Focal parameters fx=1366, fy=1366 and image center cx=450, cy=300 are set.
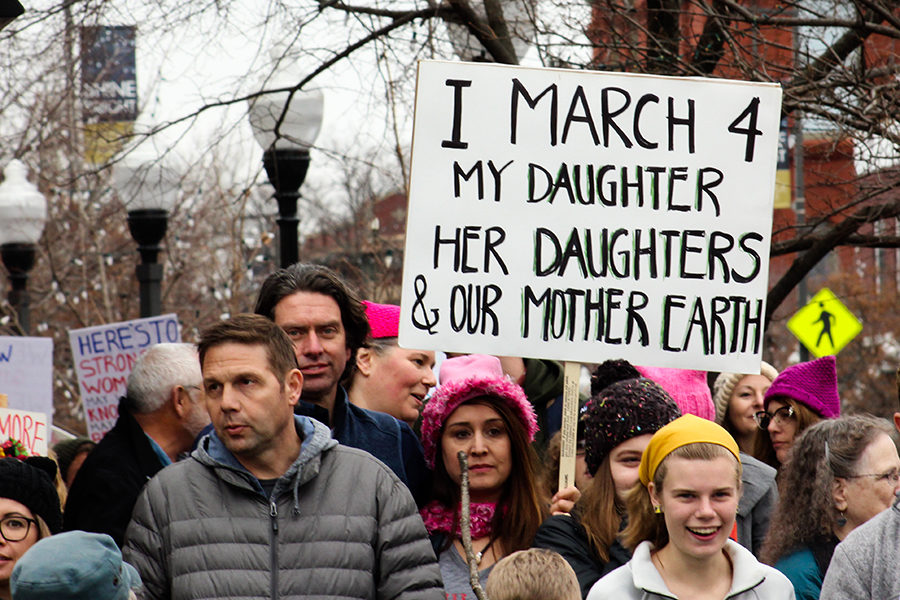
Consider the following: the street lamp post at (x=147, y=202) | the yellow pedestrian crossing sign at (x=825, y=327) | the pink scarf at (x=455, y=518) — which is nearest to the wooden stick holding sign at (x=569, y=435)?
the pink scarf at (x=455, y=518)

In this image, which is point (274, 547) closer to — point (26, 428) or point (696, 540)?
point (696, 540)

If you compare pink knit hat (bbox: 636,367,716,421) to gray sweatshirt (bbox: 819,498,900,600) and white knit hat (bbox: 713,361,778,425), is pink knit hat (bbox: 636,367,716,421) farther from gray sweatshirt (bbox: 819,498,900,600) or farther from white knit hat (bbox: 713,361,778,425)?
gray sweatshirt (bbox: 819,498,900,600)

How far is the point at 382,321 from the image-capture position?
611 centimetres

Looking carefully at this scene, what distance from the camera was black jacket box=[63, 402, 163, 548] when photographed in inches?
194

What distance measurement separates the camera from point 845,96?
7.59m

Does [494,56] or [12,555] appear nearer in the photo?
[12,555]

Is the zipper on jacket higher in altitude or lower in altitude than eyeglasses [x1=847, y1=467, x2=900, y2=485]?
lower

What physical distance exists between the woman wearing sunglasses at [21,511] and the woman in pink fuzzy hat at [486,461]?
1.30 meters

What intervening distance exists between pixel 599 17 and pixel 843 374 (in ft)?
83.5

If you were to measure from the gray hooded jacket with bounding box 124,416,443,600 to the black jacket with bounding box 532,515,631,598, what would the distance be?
59 cm

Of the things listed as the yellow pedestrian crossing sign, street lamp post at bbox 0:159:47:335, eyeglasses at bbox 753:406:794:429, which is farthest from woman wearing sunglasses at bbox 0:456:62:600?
the yellow pedestrian crossing sign

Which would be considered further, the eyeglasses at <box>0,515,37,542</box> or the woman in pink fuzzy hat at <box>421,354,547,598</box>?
the woman in pink fuzzy hat at <box>421,354,547,598</box>

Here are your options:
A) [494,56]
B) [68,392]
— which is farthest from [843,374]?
[494,56]

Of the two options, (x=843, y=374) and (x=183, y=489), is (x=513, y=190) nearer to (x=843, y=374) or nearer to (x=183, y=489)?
(x=183, y=489)
